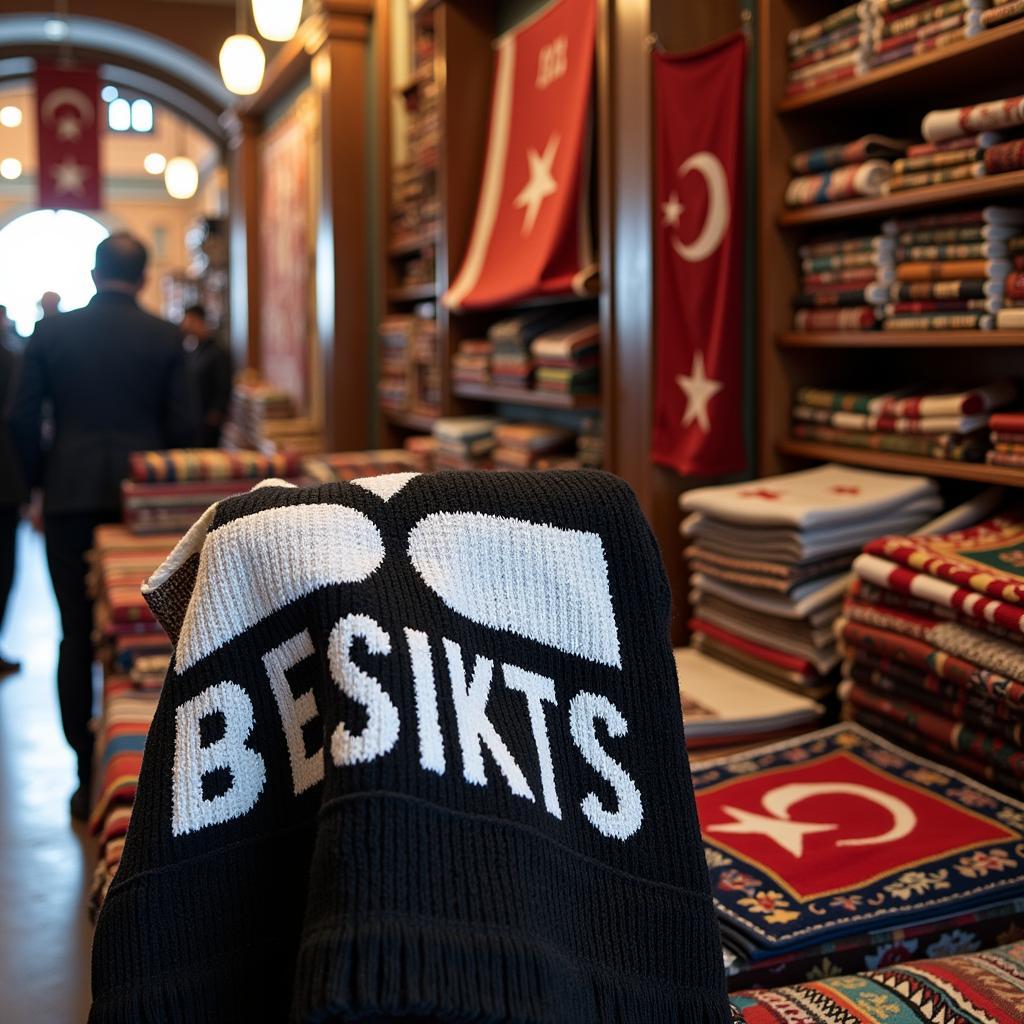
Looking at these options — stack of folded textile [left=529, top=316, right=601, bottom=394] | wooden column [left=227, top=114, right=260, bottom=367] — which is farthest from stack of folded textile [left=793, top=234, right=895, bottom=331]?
wooden column [left=227, top=114, right=260, bottom=367]

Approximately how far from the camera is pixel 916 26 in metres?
2.53

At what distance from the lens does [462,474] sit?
50.9 inches

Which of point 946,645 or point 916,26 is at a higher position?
point 916,26

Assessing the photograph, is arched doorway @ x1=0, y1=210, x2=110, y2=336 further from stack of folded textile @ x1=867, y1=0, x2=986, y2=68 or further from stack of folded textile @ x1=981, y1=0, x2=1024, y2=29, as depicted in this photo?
stack of folded textile @ x1=981, y1=0, x2=1024, y2=29

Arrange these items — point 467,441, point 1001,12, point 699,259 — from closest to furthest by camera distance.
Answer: point 1001,12 < point 699,259 < point 467,441

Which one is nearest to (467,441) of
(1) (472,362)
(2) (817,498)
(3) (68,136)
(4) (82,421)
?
(1) (472,362)

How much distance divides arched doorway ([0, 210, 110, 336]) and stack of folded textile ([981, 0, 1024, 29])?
2075 cm

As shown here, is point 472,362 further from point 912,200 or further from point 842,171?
point 912,200

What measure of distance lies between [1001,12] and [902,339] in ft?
2.08

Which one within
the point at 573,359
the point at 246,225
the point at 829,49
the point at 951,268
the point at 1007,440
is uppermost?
the point at 246,225

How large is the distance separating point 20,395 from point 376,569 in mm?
2925

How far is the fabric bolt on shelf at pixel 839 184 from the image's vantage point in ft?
8.80

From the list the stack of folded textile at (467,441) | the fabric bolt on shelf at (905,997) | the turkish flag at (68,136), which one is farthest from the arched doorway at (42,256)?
the fabric bolt on shelf at (905,997)

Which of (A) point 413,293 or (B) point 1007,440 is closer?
(B) point 1007,440
